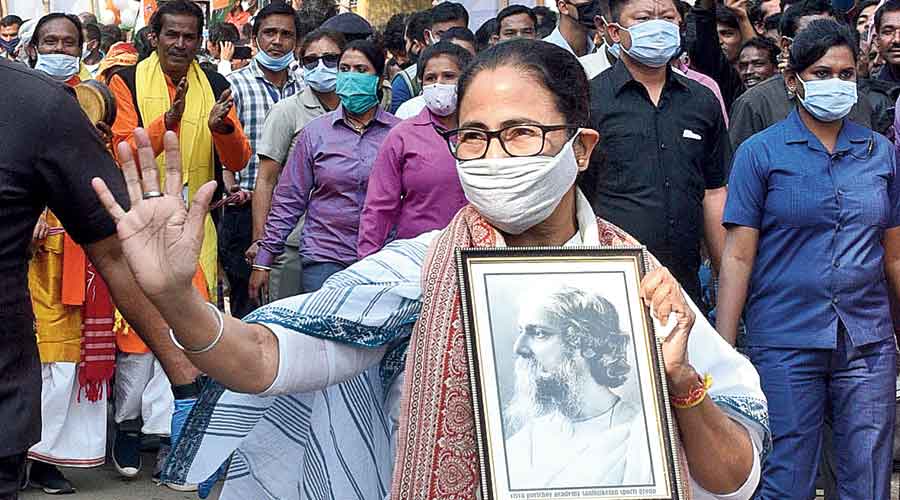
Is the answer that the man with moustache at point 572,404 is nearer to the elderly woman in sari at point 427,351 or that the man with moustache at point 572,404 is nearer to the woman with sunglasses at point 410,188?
the elderly woman in sari at point 427,351

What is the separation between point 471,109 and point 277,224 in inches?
195

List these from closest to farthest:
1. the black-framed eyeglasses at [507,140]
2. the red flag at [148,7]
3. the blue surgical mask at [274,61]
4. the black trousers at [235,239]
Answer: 1. the black-framed eyeglasses at [507,140]
2. the black trousers at [235,239]
3. the blue surgical mask at [274,61]
4. the red flag at [148,7]

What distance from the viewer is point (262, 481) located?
3121mm

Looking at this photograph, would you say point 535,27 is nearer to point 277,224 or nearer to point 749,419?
point 277,224

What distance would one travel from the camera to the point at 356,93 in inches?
303

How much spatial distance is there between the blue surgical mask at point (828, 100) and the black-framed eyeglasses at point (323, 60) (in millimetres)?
3403

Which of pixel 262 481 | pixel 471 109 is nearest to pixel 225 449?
pixel 262 481

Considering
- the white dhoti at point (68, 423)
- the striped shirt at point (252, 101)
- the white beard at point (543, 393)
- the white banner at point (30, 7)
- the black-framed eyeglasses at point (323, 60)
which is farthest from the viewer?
the white banner at point (30, 7)

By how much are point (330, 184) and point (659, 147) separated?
6.96 ft

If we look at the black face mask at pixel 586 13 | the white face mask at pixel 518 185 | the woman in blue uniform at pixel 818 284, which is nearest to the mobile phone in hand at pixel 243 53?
the black face mask at pixel 586 13

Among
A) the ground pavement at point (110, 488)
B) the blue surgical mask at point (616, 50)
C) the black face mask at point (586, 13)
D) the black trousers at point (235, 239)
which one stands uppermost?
the black face mask at point (586, 13)

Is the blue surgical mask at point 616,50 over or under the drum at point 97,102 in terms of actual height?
over

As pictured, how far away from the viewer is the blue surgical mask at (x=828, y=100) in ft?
19.5

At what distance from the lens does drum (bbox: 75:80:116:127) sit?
6879 mm
